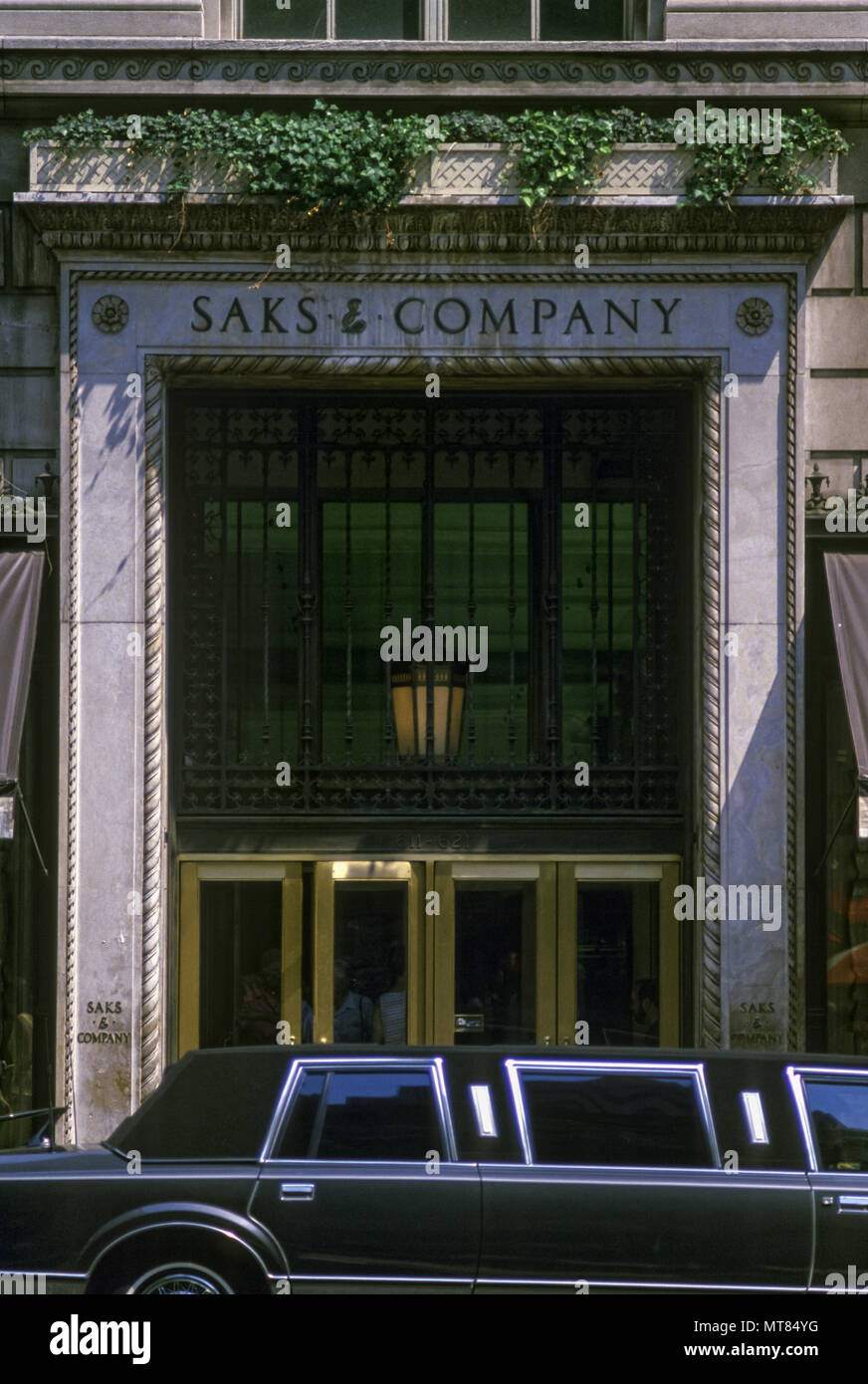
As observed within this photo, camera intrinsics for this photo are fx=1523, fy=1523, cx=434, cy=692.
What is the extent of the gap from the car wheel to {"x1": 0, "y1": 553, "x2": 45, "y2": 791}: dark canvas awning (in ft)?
14.9

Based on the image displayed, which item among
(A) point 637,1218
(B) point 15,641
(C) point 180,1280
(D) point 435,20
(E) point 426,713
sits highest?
(D) point 435,20

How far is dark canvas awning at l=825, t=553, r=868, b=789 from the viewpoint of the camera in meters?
11.2

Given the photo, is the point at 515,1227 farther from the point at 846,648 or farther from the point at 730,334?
the point at 730,334

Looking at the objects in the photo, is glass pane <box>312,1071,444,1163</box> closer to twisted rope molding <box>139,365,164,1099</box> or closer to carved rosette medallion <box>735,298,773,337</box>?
twisted rope molding <box>139,365,164,1099</box>

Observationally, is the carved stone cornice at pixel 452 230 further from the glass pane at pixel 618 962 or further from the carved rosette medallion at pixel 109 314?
the glass pane at pixel 618 962

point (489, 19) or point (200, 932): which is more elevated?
point (489, 19)

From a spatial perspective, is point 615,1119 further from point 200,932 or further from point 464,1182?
point 200,932

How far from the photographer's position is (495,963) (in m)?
12.5

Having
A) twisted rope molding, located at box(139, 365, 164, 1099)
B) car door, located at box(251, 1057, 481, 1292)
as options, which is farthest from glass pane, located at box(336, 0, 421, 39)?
car door, located at box(251, 1057, 481, 1292)

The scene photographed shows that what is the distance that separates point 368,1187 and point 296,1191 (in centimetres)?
36

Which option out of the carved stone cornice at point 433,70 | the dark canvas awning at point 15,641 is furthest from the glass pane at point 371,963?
the carved stone cornice at point 433,70

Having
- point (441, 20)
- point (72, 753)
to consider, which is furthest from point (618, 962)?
point (441, 20)

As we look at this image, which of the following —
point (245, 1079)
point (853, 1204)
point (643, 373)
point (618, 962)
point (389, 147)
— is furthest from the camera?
point (618, 962)

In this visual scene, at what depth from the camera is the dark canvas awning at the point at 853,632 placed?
11.2m
